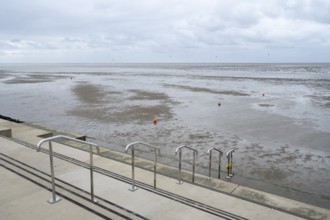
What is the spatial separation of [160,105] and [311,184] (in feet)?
57.5

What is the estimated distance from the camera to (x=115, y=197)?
507 centimetres

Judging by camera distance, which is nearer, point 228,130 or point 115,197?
point 115,197

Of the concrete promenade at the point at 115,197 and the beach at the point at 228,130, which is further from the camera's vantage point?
the beach at the point at 228,130

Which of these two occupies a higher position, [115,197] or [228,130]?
[115,197]

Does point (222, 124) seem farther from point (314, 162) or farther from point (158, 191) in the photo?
point (158, 191)

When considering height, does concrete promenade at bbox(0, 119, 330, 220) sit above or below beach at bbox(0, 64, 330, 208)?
above

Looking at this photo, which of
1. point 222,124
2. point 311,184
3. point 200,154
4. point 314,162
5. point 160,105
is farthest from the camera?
point 160,105

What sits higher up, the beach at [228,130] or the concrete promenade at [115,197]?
the concrete promenade at [115,197]

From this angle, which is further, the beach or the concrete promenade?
the beach

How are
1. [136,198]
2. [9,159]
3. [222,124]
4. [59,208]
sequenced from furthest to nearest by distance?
1. [222,124]
2. [9,159]
3. [136,198]
4. [59,208]

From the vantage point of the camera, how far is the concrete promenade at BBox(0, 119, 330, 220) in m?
4.52

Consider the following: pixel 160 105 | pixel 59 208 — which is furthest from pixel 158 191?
pixel 160 105

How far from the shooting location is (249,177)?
31.6 feet

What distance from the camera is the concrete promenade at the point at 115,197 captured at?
452 cm
